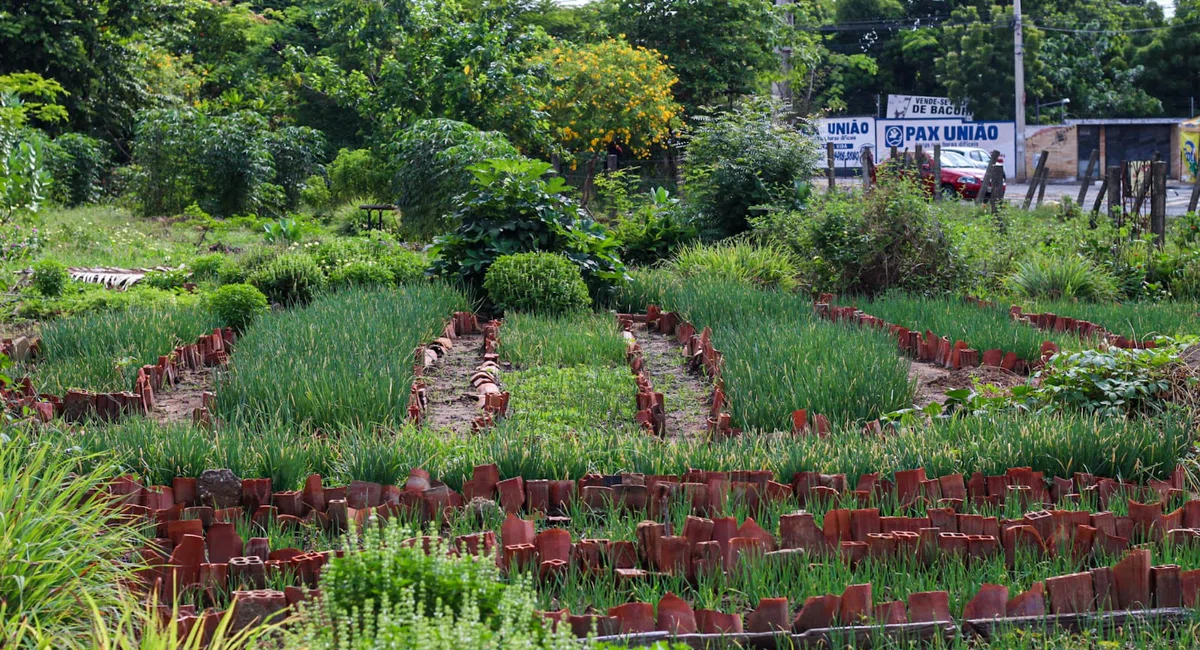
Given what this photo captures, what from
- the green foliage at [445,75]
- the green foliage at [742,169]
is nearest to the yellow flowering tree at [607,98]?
the green foliage at [445,75]

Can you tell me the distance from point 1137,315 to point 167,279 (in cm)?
794

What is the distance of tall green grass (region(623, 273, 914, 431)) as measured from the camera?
5.58 m

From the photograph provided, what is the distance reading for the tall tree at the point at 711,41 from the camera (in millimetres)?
24828

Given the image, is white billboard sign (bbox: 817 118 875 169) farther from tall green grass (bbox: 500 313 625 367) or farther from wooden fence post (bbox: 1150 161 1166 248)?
tall green grass (bbox: 500 313 625 367)

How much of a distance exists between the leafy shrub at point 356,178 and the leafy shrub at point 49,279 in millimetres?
9581

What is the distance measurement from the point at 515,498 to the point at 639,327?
4921 mm

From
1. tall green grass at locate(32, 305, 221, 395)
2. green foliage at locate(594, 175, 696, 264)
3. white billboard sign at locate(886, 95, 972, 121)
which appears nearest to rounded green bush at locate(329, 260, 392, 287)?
tall green grass at locate(32, 305, 221, 395)

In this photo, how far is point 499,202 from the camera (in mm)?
9781

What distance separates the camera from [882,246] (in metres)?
10.1

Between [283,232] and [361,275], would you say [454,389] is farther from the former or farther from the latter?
[283,232]

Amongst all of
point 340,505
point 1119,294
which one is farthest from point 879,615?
point 1119,294

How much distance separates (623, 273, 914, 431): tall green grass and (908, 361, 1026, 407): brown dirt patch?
0.83 ft

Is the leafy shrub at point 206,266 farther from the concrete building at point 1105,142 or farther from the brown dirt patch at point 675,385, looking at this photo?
the concrete building at point 1105,142

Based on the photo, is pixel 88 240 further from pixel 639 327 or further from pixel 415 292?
pixel 639 327
